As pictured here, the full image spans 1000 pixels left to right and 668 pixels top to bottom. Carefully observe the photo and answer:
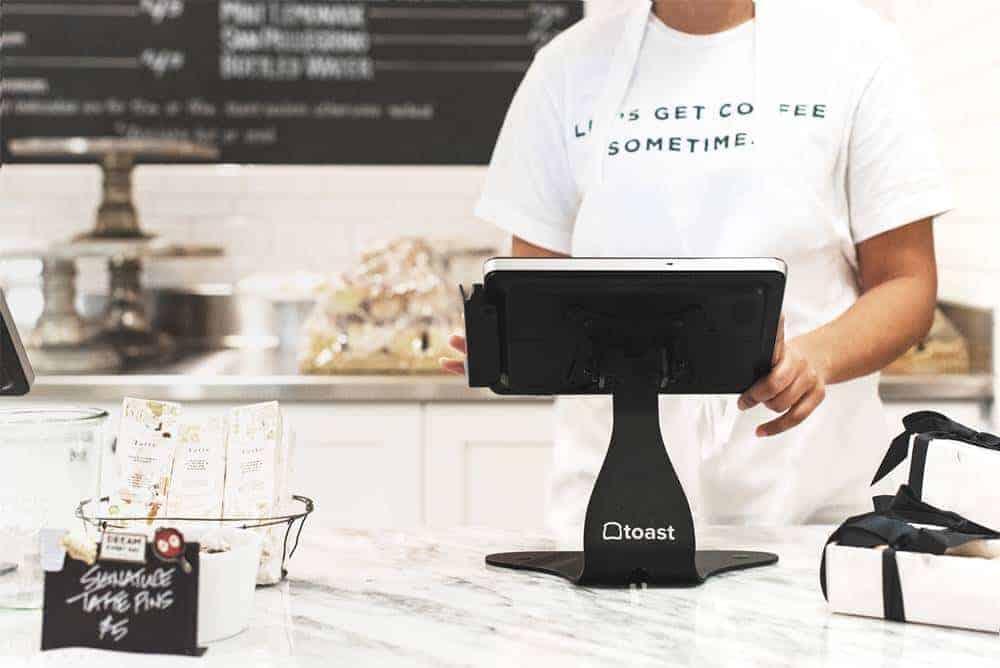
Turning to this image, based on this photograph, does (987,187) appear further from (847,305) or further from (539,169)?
(539,169)

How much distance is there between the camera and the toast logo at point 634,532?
4.02 ft

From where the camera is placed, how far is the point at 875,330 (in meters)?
1.62

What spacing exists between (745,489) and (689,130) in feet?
1.61

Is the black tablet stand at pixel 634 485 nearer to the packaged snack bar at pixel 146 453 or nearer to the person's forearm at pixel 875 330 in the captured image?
the packaged snack bar at pixel 146 453

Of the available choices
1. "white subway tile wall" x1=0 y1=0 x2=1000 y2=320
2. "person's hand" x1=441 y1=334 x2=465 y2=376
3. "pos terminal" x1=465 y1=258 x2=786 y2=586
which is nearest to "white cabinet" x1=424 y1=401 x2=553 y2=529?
"white subway tile wall" x1=0 y1=0 x2=1000 y2=320

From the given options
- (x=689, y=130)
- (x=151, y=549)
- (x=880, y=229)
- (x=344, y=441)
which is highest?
(x=689, y=130)

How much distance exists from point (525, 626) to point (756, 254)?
78 centimetres

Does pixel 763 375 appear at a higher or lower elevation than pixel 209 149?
lower

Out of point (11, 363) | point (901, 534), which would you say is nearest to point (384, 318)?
point (11, 363)

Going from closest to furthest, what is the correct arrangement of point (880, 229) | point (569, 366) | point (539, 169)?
point (569, 366) < point (880, 229) < point (539, 169)

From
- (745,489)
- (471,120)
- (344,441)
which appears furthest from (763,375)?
(471,120)

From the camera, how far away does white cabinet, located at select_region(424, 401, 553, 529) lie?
8.43 ft

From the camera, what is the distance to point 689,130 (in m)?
1.75

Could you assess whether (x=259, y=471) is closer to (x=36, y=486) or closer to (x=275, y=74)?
(x=36, y=486)
